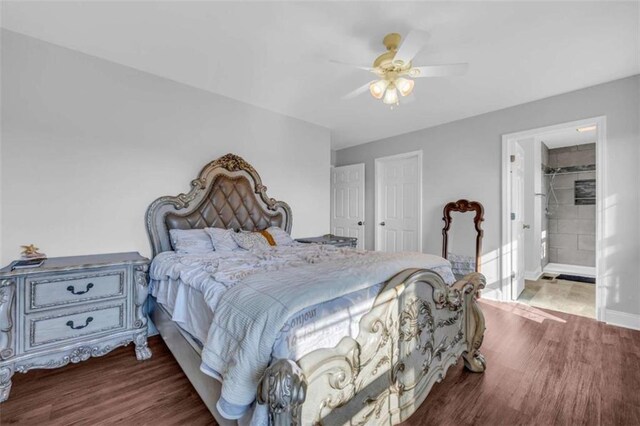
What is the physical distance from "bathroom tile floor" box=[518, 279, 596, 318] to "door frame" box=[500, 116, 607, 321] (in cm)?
30

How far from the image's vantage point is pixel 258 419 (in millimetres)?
1069

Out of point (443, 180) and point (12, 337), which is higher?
point (443, 180)

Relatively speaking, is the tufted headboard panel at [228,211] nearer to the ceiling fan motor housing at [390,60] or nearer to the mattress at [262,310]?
the mattress at [262,310]

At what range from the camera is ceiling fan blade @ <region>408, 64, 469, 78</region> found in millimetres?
2022

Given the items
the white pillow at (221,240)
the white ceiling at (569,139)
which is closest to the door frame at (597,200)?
the white ceiling at (569,139)

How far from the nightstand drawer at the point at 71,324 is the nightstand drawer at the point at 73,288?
0.08 m

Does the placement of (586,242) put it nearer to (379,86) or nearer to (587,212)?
(587,212)

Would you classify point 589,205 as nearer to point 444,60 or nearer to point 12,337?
point 444,60

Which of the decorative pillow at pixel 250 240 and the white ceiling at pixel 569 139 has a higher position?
the white ceiling at pixel 569 139

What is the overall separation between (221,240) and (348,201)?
10.7ft

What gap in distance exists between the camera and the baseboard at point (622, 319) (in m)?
2.80

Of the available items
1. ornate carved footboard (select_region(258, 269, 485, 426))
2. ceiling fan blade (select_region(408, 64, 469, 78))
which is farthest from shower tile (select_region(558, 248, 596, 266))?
ceiling fan blade (select_region(408, 64, 469, 78))

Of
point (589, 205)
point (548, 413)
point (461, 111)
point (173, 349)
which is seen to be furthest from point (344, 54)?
point (589, 205)

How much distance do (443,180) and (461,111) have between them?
3.34 feet
